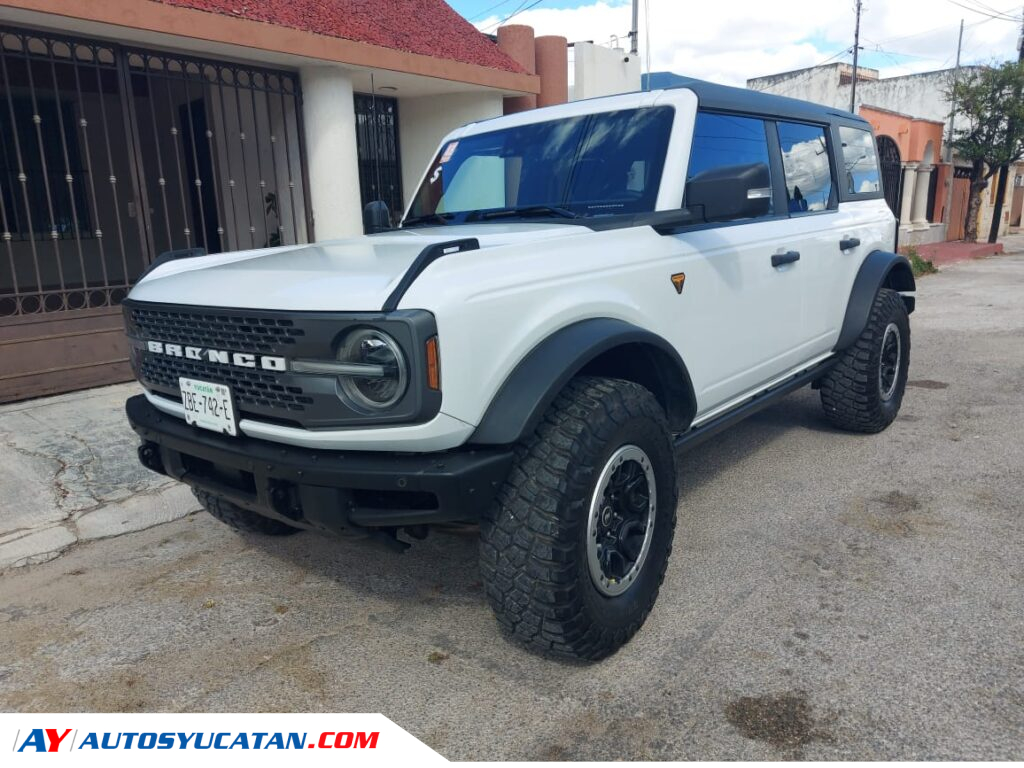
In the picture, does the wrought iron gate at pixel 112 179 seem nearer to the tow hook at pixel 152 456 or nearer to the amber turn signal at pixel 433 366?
the tow hook at pixel 152 456

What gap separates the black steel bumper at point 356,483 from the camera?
2201 millimetres

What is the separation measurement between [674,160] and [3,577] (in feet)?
11.4

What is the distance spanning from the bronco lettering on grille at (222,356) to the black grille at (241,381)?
0.02m

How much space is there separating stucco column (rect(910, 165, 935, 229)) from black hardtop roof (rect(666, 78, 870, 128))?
20.6 metres

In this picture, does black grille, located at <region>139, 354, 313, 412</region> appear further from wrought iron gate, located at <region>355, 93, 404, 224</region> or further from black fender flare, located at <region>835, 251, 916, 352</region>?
wrought iron gate, located at <region>355, 93, 404, 224</region>

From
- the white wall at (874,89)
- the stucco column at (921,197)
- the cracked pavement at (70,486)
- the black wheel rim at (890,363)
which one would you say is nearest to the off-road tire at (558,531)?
the cracked pavement at (70,486)

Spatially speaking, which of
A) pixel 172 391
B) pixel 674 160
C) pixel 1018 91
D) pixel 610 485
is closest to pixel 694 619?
pixel 610 485

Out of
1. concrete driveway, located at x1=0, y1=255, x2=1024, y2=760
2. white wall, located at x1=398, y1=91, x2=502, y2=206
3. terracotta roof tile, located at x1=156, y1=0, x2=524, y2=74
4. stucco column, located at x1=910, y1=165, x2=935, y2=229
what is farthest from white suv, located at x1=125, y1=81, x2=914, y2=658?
stucco column, located at x1=910, y1=165, x2=935, y2=229

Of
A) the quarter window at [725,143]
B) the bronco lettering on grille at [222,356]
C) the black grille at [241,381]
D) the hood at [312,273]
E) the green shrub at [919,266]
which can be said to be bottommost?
the green shrub at [919,266]

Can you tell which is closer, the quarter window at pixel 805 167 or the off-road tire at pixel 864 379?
the quarter window at pixel 805 167

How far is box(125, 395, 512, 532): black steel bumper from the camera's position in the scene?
2.20 m

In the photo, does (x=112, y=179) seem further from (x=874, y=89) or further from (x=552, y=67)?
(x=874, y=89)

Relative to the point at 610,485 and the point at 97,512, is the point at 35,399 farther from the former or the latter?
the point at 610,485

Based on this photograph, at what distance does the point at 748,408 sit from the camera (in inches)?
150
